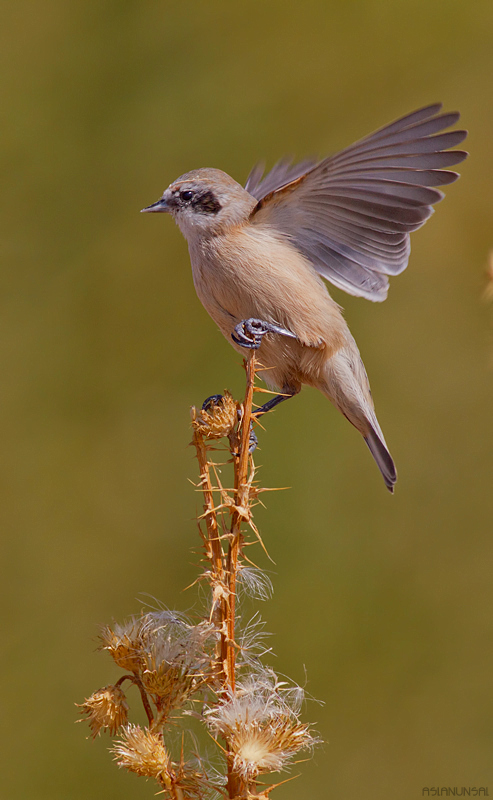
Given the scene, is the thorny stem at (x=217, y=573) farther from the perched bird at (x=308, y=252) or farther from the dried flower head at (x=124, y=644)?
the perched bird at (x=308, y=252)

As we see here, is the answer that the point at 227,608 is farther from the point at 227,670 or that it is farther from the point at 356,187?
the point at 356,187

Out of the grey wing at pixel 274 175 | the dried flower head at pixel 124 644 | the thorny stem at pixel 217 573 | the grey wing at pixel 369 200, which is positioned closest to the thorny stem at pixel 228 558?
the thorny stem at pixel 217 573

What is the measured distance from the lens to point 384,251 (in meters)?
1.69

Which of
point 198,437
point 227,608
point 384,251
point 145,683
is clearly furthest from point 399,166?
point 145,683

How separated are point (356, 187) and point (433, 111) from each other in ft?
0.85

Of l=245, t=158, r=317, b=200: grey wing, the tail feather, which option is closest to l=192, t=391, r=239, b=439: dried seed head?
the tail feather

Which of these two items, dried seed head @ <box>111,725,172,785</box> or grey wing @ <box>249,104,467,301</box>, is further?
grey wing @ <box>249,104,467,301</box>

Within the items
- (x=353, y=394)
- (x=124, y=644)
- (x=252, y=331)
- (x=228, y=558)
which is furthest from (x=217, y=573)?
(x=353, y=394)

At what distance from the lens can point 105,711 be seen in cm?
88

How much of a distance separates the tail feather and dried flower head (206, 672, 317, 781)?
3.26ft

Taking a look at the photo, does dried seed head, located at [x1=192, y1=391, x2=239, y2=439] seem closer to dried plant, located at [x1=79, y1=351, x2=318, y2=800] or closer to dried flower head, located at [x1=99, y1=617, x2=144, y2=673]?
dried plant, located at [x1=79, y1=351, x2=318, y2=800]

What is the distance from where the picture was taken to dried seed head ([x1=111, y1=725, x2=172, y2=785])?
79cm

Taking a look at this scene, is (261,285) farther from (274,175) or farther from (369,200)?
(274,175)

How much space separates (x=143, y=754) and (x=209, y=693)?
0.16 metres
